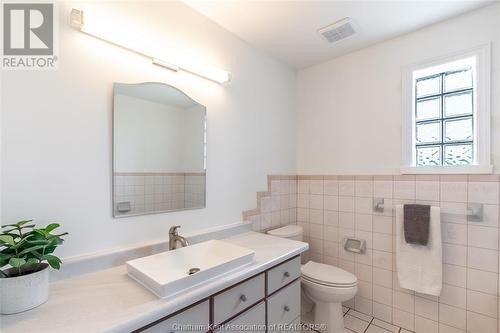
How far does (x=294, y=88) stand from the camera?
2.55 m

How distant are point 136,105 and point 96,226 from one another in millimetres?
693

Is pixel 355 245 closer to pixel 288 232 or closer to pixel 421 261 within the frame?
pixel 421 261

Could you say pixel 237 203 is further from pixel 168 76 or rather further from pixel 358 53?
pixel 358 53

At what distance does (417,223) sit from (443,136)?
0.71m

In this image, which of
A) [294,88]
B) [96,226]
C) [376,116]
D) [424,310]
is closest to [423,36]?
[376,116]

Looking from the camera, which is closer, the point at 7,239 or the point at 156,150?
the point at 7,239

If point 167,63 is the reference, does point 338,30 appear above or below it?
above

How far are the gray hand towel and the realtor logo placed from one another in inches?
94.5

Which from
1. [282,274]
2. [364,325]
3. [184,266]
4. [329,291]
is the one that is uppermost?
[184,266]

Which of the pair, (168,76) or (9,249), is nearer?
(9,249)

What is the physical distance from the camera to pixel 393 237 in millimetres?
1938

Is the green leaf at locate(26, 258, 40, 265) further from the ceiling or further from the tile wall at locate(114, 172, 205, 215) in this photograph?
the ceiling

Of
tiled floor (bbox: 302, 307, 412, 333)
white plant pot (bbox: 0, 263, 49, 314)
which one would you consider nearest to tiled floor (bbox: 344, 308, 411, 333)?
tiled floor (bbox: 302, 307, 412, 333)

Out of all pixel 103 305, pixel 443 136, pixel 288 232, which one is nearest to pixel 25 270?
pixel 103 305
